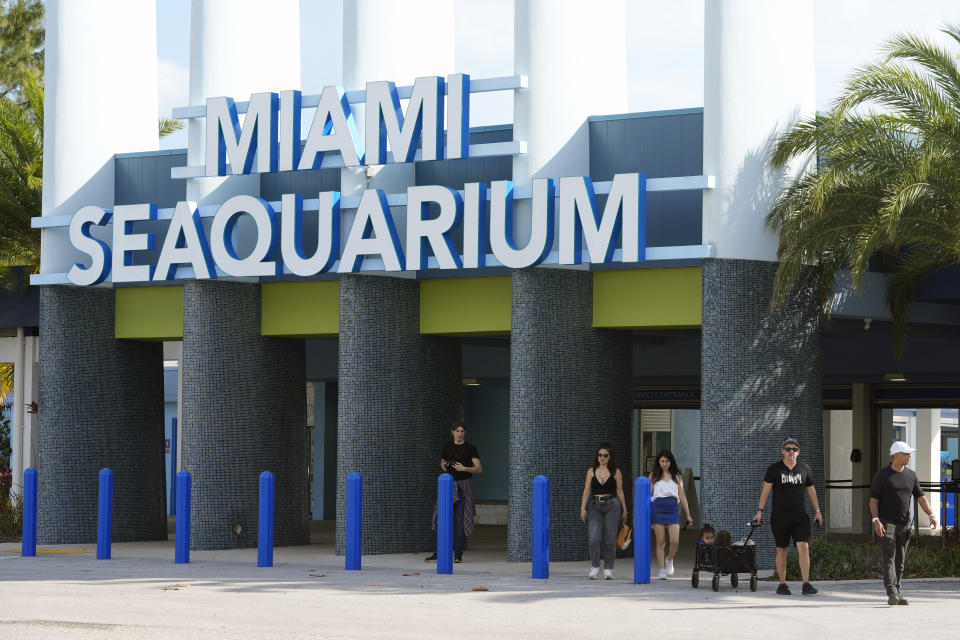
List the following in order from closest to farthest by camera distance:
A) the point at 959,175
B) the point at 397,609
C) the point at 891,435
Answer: the point at 397,609 < the point at 959,175 < the point at 891,435

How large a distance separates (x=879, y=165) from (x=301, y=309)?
900 cm

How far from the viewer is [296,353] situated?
79.2 feet

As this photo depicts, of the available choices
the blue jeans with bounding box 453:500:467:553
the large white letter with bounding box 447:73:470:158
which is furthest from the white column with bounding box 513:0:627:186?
the blue jeans with bounding box 453:500:467:553

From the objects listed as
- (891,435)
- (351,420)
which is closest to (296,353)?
(351,420)

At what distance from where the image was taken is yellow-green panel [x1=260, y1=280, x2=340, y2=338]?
23.0m

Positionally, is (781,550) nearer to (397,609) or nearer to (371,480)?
(397,609)

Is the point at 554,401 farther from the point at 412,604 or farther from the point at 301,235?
the point at 412,604

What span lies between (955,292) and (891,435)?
10449mm

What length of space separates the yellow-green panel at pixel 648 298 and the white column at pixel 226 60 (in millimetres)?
6106

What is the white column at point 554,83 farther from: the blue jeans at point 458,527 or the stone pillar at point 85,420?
the stone pillar at point 85,420

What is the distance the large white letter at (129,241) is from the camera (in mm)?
23375

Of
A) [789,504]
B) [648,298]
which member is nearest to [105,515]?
[648,298]

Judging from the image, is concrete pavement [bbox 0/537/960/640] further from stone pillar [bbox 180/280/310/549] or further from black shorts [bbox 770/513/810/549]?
stone pillar [bbox 180/280/310/549]

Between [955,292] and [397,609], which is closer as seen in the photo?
[397,609]
